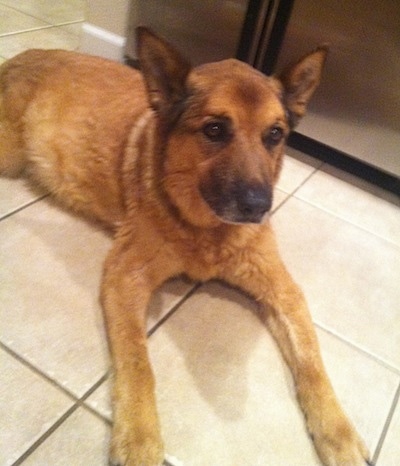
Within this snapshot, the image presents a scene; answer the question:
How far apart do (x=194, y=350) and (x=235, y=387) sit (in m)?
0.19

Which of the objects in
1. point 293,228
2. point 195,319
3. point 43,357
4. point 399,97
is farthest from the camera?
point 399,97

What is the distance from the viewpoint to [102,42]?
313 cm

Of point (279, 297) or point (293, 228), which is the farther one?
point (293, 228)

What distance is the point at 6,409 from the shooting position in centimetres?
122

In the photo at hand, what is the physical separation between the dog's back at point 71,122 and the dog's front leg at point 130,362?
0.37 metres

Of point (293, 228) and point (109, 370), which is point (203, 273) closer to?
point (109, 370)

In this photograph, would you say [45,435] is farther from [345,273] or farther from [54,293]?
[345,273]

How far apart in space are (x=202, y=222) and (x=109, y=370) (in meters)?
0.58

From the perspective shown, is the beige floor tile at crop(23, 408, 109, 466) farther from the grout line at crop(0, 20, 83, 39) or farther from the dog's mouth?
the grout line at crop(0, 20, 83, 39)

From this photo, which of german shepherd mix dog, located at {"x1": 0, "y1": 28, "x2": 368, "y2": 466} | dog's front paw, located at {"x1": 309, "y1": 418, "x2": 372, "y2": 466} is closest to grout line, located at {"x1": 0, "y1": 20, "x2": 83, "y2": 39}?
german shepherd mix dog, located at {"x1": 0, "y1": 28, "x2": 368, "y2": 466}

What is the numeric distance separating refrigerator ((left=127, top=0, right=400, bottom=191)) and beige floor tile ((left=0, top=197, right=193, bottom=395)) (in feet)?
4.84

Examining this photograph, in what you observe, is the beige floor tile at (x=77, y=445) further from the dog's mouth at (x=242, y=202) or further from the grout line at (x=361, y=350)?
the grout line at (x=361, y=350)

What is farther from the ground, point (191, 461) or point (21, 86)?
point (21, 86)

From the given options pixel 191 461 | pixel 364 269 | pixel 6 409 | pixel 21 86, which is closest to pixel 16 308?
pixel 6 409
